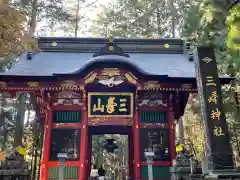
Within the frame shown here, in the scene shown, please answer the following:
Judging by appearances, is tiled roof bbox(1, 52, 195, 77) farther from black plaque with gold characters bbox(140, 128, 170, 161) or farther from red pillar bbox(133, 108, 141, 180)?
black plaque with gold characters bbox(140, 128, 170, 161)

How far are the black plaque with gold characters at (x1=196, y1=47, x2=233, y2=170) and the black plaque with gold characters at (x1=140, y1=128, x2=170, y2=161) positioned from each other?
10.8 ft

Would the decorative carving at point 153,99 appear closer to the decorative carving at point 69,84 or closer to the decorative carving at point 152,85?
the decorative carving at point 152,85

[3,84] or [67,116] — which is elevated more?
[3,84]

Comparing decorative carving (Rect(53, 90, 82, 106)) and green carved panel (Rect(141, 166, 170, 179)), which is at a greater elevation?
decorative carving (Rect(53, 90, 82, 106))

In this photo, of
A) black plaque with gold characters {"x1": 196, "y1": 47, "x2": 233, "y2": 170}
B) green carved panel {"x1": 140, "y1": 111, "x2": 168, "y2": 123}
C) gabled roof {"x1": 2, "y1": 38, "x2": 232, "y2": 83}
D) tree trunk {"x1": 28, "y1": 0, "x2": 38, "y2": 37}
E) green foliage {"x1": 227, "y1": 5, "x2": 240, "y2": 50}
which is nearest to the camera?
green foliage {"x1": 227, "y1": 5, "x2": 240, "y2": 50}

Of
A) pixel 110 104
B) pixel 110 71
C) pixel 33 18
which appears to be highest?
pixel 33 18

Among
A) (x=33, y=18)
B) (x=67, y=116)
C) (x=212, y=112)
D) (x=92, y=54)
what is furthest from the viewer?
(x=33, y=18)

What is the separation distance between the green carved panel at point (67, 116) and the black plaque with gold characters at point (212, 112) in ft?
15.1

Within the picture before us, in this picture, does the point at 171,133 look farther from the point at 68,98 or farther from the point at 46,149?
the point at 46,149

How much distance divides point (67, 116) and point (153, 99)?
3105 mm

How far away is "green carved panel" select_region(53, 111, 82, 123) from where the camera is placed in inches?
372

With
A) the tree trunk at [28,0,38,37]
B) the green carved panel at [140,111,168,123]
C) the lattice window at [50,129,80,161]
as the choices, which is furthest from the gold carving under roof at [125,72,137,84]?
the tree trunk at [28,0,38,37]

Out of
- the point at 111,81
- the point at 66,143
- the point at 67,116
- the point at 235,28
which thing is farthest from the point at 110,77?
the point at 235,28

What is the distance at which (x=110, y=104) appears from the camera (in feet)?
31.2
